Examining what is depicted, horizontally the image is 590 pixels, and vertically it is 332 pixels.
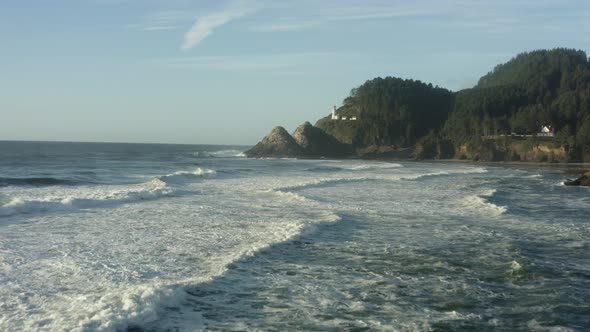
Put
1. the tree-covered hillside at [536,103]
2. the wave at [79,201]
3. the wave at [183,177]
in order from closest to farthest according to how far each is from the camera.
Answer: the wave at [79,201] < the wave at [183,177] < the tree-covered hillside at [536,103]

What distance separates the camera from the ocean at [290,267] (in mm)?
8742

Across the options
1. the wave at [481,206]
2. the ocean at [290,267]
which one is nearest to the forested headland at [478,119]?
the wave at [481,206]

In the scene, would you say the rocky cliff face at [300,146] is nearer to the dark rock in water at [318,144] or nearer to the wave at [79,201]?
the dark rock in water at [318,144]

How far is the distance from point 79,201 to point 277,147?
93034mm

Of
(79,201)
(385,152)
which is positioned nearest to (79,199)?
(79,201)

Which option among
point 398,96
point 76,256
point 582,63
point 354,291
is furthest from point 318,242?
point 582,63

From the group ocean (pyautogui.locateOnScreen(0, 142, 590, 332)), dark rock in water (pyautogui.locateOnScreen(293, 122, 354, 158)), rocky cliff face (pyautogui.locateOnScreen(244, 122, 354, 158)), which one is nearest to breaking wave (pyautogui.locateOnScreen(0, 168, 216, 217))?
ocean (pyautogui.locateOnScreen(0, 142, 590, 332))

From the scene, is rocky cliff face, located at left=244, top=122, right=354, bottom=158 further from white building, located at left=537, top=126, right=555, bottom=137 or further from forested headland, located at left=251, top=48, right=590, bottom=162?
white building, located at left=537, top=126, right=555, bottom=137

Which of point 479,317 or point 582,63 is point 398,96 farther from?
point 479,317

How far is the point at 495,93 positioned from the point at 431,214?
399ft

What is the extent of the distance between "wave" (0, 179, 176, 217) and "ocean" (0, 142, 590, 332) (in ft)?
0.38

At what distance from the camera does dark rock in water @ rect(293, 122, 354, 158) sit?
12081 cm

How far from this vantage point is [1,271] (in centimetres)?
1134

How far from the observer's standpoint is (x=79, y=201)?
23328mm
